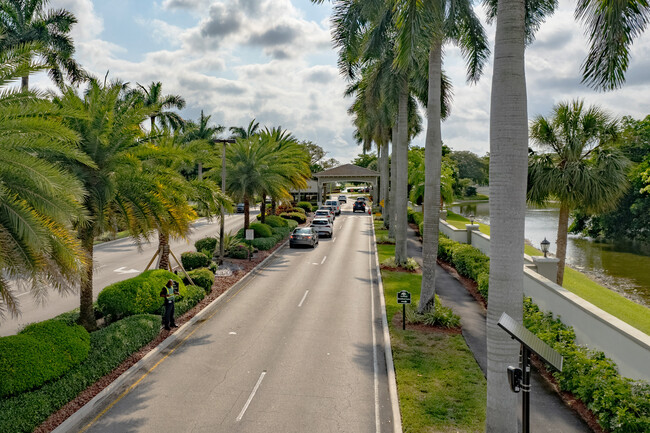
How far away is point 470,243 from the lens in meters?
28.8

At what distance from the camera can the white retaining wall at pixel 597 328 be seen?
9031 millimetres

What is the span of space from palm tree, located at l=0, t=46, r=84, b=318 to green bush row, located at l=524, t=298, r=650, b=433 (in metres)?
10.5

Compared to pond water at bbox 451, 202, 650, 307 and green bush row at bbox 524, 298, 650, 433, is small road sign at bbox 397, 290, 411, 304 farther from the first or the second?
pond water at bbox 451, 202, 650, 307

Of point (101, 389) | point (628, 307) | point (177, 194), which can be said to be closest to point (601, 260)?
point (628, 307)

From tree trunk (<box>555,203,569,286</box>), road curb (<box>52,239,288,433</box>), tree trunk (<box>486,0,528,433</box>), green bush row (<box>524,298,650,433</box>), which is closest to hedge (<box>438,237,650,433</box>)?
green bush row (<box>524,298,650,433</box>)

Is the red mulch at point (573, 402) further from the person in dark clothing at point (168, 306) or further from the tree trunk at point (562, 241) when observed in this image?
the person in dark clothing at point (168, 306)

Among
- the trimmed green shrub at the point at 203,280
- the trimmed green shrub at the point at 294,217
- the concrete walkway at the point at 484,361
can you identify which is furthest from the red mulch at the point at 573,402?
the trimmed green shrub at the point at 294,217

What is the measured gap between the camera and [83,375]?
34.3 feet

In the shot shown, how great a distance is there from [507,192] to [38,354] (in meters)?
9.91

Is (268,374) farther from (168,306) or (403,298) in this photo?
(403,298)

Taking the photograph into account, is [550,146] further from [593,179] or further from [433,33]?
[433,33]

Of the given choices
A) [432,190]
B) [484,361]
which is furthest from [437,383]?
[432,190]

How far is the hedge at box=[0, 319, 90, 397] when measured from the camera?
29.9 feet

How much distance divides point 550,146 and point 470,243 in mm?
11532
